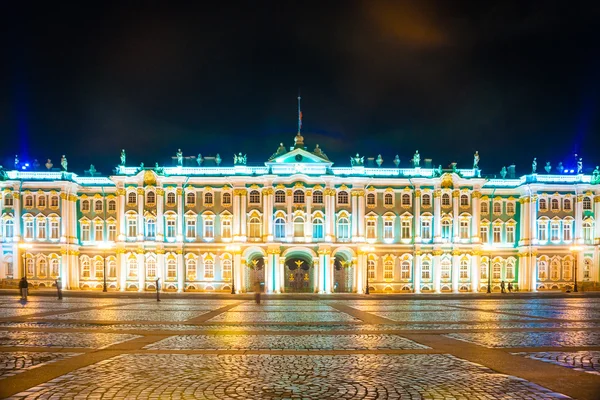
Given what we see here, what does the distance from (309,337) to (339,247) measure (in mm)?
40977

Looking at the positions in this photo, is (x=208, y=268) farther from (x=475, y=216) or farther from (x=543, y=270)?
(x=543, y=270)

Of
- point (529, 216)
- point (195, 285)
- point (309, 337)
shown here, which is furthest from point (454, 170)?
point (309, 337)

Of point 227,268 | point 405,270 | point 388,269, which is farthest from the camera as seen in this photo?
point 405,270

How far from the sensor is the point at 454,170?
2409 inches

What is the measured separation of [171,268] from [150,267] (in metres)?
2.39

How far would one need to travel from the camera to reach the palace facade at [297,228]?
59969mm

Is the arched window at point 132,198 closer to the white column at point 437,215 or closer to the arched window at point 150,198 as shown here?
the arched window at point 150,198

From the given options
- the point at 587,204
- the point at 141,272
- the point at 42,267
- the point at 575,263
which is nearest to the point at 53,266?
the point at 42,267

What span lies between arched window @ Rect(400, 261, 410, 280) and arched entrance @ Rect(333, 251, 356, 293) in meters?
5.63

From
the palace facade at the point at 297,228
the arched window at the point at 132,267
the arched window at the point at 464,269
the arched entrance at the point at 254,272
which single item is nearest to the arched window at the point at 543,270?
the palace facade at the point at 297,228

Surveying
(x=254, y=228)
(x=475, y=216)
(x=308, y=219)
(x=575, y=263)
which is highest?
(x=475, y=216)

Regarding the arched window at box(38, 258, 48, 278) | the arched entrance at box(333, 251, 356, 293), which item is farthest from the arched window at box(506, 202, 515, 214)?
the arched window at box(38, 258, 48, 278)

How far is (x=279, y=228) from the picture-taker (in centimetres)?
6003

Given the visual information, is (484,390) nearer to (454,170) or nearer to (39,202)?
(454,170)
